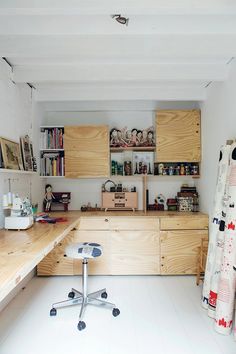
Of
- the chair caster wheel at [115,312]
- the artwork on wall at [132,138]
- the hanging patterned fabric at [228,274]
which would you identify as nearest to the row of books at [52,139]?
the artwork on wall at [132,138]

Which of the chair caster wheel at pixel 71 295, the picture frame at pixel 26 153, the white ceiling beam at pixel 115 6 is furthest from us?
the picture frame at pixel 26 153

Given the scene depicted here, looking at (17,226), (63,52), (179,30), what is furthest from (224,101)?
(17,226)

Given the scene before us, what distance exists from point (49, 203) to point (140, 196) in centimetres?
134

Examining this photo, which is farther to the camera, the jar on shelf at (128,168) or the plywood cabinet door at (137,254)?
the jar on shelf at (128,168)

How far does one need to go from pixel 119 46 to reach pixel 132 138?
5.53 ft

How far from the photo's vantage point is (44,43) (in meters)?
2.22

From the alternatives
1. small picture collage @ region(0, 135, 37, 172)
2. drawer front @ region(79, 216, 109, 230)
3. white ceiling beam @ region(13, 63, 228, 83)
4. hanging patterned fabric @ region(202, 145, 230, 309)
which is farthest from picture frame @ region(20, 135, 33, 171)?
hanging patterned fabric @ region(202, 145, 230, 309)

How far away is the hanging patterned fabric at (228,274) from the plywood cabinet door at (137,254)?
1.19 m

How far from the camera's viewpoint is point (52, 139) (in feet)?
12.5

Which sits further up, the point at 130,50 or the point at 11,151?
the point at 130,50

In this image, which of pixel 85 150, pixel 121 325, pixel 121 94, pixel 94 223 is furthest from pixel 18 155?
pixel 121 325

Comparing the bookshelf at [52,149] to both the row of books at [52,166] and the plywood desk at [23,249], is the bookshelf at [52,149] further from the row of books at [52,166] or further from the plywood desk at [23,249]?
the plywood desk at [23,249]

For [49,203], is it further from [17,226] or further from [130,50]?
[130,50]

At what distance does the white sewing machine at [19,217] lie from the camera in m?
2.54
